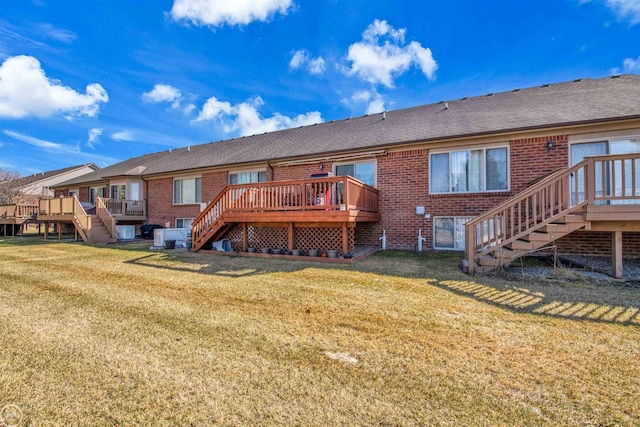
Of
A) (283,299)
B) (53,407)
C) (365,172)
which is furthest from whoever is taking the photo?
(365,172)

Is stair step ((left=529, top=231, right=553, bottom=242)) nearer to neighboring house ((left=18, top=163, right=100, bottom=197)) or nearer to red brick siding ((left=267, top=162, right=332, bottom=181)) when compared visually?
red brick siding ((left=267, top=162, right=332, bottom=181))

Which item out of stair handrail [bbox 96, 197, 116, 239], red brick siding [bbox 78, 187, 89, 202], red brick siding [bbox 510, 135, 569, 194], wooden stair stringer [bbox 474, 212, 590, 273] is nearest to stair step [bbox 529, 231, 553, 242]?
wooden stair stringer [bbox 474, 212, 590, 273]

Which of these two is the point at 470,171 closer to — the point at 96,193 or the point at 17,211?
the point at 96,193

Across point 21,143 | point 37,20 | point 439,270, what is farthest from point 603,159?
point 21,143

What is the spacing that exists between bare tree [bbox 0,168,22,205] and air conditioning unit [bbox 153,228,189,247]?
28640mm

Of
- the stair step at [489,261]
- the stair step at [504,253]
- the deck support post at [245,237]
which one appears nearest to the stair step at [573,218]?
the stair step at [504,253]

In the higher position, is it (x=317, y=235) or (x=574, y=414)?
(x=317, y=235)

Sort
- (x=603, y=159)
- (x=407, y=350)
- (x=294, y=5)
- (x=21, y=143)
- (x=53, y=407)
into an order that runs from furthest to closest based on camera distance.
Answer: (x=21, y=143)
(x=294, y=5)
(x=603, y=159)
(x=407, y=350)
(x=53, y=407)

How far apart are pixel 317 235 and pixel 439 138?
5054mm

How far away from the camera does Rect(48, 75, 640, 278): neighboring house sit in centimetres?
707

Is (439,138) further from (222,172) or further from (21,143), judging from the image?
(21,143)

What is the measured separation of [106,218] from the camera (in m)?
14.5

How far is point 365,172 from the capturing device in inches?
428

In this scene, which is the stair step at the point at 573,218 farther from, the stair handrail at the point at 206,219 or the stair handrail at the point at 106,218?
the stair handrail at the point at 106,218
